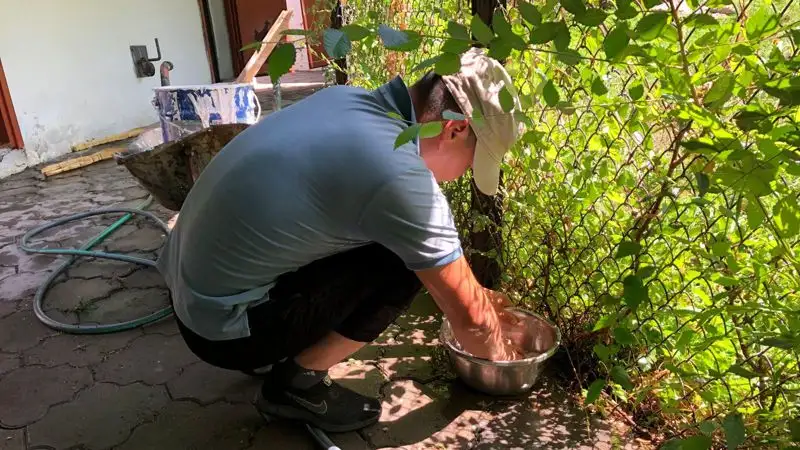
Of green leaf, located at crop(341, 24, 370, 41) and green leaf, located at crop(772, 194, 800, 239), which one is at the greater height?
green leaf, located at crop(341, 24, 370, 41)

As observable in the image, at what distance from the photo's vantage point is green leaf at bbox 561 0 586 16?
87cm

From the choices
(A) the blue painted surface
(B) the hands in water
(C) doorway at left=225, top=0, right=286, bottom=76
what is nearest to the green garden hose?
(A) the blue painted surface

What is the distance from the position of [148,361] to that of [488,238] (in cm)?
140

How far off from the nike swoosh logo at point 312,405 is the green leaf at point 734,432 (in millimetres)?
1161

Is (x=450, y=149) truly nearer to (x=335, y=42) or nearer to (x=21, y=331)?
(x=335, y=42)

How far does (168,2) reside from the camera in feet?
22.6

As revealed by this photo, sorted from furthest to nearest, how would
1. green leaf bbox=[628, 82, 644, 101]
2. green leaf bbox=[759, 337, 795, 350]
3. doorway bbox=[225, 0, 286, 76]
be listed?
doorway bbox=[225, 0, 286, 76], green leaf bbox=[628, 82, 644, 101], green leaf bbox=[759, 337, 795, 350]

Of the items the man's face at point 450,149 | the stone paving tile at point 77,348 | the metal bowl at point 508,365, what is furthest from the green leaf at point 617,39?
the stone paving tile at point 77,348

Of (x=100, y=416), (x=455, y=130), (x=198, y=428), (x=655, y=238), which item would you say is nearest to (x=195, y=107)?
(x=100, y=416)

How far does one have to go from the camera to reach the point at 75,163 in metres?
5.18

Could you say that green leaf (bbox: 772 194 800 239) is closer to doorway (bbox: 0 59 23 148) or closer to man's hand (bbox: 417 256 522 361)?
man's hand (bbox: 417 256 522 361)

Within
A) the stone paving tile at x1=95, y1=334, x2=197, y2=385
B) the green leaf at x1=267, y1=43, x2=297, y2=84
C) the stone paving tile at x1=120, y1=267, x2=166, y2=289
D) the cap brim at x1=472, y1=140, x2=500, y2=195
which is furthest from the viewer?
the stone paving tile at x1=120, y1=267, x2=166, y2=289

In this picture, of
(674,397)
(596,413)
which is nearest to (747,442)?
(674,397)

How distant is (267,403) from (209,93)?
185 cm
